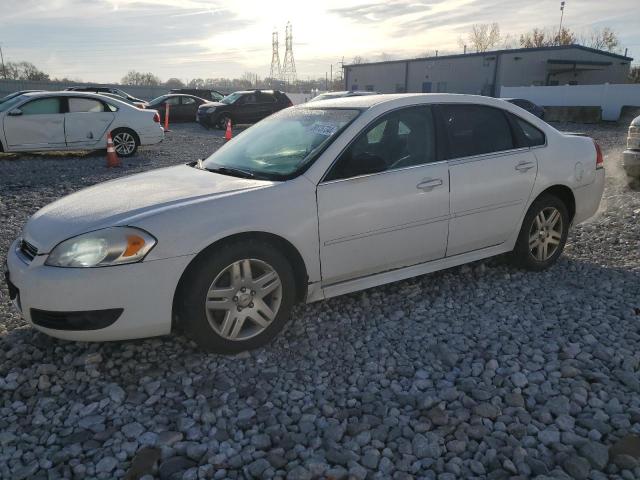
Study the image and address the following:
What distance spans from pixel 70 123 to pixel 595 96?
27.2 metres

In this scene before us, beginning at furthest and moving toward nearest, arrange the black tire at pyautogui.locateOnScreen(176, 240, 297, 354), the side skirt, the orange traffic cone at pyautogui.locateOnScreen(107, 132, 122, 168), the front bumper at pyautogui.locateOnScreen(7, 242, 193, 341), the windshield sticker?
the orange traffic cone at pyautogui.locateOnScreen(107, 132, 122, 168)
the windshield sticker
the side skirt
the black tire at pyautogui.locateOnScreen(176, 240, 297, 354)
the front bumper at pyautogui.locateOnScreen(7, 242, 193, 341)

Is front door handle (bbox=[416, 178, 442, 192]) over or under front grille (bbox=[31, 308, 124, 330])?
over

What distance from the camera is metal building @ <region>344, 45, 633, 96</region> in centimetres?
4256

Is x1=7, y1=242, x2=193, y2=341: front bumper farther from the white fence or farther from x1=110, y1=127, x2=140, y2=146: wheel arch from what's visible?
the white fence

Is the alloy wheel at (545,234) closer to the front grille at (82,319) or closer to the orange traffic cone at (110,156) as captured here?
the front grille at (82,319)

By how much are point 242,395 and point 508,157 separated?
2.86m

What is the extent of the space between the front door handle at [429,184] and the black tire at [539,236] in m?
1.10

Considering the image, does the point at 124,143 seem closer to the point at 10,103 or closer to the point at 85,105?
the point at 85,105

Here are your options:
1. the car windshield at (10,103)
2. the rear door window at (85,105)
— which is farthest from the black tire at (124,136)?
the car windshield at (10,103)

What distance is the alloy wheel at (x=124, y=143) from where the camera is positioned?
39.6 feet

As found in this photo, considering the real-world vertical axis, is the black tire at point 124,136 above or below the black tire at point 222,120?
below

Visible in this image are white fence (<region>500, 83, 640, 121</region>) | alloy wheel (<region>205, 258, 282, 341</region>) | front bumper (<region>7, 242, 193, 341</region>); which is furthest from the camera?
white fence (<region>500, 83, 640, 121</region>)

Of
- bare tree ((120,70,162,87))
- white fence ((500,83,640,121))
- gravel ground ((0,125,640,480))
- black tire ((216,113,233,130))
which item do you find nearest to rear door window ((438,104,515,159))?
gravel ground ((0,125,640,480))

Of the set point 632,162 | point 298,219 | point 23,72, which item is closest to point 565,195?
point 298,219
